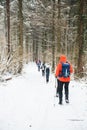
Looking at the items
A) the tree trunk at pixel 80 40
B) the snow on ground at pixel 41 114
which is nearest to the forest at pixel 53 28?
the tree trunk at pixel 80 40

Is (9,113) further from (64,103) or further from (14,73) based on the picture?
(14,73)

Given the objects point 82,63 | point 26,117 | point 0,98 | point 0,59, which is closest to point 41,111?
point 26,117

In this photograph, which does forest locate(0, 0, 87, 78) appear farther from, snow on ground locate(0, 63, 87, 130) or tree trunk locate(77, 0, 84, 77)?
snow on ground locate(0, 63, 87, 130)

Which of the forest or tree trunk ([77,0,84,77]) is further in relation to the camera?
the forest

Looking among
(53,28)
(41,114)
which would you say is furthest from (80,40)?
(53,28)

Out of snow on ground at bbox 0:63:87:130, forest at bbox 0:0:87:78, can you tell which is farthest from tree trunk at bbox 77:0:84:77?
snow on ground at bbox 0:63:87:130

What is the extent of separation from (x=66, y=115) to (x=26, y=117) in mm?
1272


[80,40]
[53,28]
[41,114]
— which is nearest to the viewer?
[41,114]

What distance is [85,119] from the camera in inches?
348

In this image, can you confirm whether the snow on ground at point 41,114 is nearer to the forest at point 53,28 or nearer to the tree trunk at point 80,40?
the forest at point 53,28

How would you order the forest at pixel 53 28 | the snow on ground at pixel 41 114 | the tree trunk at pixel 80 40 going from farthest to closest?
1. the forest at pixel 53 28
2. the tree trunk at pixel 80 40
3. the snow on ground at pixel 41 114

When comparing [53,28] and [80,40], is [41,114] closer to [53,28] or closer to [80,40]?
[80,40]

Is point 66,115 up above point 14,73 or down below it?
above

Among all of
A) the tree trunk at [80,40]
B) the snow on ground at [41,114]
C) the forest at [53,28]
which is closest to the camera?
the snow on ground at [41,114]
